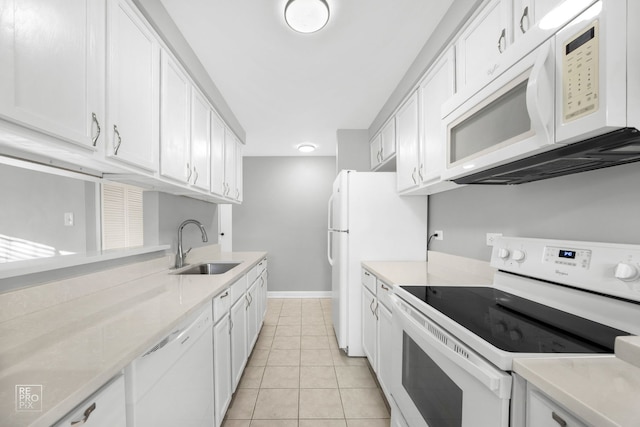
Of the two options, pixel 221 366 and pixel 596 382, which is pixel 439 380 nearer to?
pixel 596 382

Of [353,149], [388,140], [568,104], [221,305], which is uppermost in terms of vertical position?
[353,149]

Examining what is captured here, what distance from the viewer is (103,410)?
0.68 metres

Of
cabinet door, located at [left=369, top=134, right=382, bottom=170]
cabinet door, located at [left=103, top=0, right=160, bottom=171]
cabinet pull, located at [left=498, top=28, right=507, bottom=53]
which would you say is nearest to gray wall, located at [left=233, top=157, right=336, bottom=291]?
cabinet door, located at [left=369, top=134, right=382, bottom=170]

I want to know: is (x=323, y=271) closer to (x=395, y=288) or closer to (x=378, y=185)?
(x=378, y=185)

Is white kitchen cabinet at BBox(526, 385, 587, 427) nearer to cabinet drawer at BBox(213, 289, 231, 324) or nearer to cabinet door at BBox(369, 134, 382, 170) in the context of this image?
cabinet drawer at BBox(213, 289, 231, 324)

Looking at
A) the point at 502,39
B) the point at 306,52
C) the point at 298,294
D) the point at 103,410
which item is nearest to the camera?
the point at 103,410

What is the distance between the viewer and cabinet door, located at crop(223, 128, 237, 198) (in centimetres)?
281

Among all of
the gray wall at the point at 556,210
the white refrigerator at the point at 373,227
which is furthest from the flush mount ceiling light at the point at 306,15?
the gray wall at the point at 556,210

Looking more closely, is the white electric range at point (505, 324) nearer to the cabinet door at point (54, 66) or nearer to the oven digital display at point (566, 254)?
the oven digital display at point (566, 254)

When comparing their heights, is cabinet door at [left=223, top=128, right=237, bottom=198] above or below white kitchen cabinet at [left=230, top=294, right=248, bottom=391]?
above

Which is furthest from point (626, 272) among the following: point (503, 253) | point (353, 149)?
point (353, 149)

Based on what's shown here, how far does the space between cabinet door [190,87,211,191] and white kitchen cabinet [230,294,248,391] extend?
0.99m

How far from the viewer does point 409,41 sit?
183 centimetres

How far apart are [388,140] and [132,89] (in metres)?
2.13
